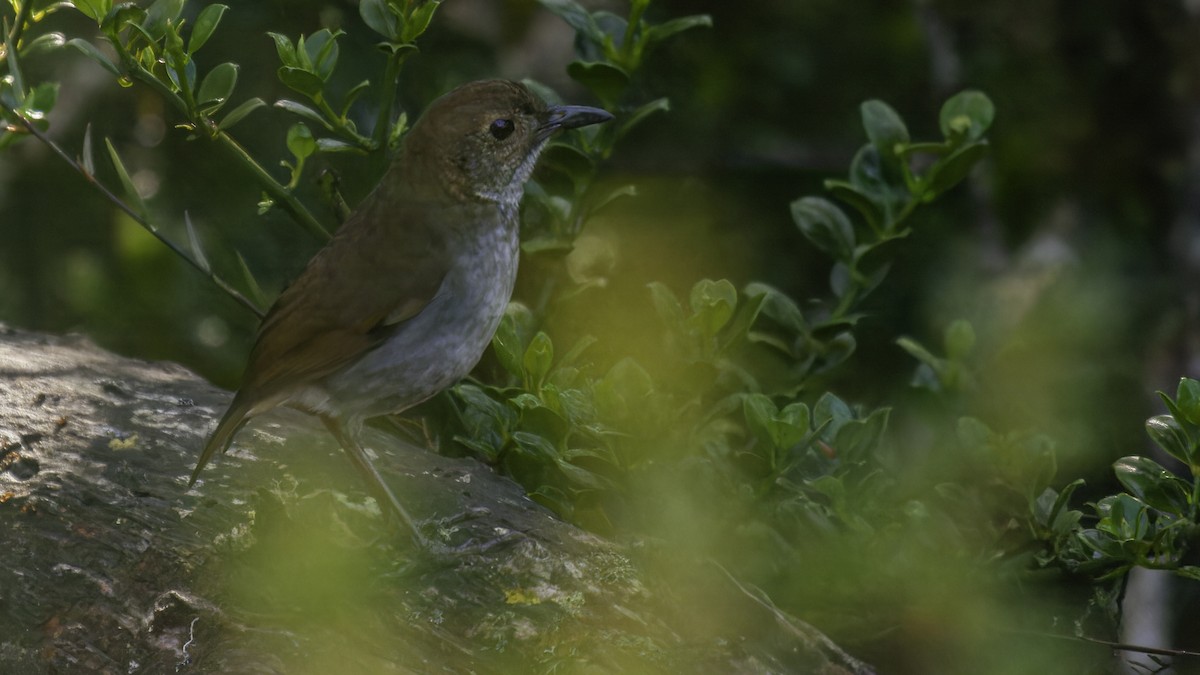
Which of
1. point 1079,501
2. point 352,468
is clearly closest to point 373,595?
point 352,468

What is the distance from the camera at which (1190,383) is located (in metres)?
2.56

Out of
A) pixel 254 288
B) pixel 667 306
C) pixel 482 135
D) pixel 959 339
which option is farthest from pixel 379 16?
pixel 959 339

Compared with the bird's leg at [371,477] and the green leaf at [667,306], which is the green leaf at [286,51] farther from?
the green leaf at [667,306]

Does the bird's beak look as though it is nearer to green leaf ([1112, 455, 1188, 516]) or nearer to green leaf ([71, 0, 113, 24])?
green leaf ([71, 0, 113, 24])

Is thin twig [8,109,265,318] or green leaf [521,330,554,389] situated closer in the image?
thin twig [8,109,265,318]

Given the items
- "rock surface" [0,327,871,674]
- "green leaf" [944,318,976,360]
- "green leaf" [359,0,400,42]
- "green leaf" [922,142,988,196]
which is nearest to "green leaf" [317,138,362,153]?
"green leaf" [359,0,400,42]

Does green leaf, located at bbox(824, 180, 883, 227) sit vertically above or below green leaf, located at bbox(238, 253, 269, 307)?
above

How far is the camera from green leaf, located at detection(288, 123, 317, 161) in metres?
2.73

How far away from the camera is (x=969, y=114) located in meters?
3.18

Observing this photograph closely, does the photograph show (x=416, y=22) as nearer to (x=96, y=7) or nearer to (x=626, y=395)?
(x=96, y=7)

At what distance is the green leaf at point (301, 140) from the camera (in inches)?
107

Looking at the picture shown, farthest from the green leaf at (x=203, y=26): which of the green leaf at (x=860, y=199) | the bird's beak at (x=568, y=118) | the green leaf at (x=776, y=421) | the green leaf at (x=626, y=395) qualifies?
the green leaf at (x=860, y=199)

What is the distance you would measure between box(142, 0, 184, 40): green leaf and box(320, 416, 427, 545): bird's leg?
794 mm

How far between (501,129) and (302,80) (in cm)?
43
